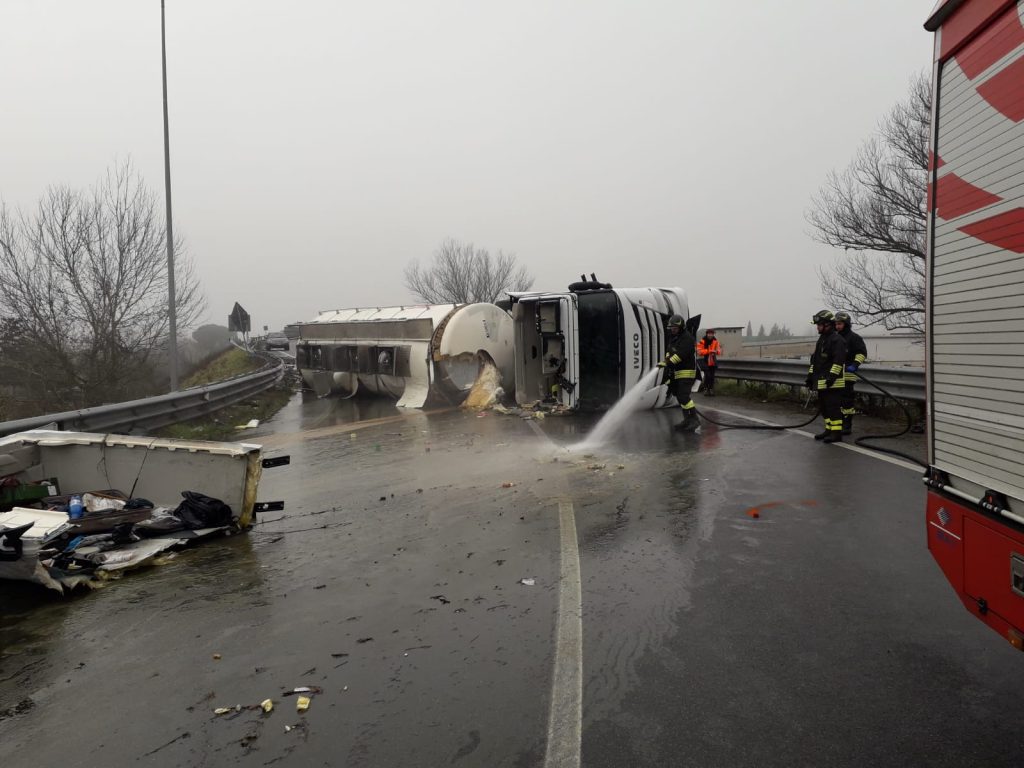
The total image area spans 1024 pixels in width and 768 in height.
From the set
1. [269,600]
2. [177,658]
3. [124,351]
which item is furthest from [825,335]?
[124,351]

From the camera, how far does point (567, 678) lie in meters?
2.92

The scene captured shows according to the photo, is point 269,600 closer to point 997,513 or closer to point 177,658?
point 177,658

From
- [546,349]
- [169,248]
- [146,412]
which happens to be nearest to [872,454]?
[546,349]

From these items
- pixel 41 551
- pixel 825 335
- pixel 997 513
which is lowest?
pixel 41 551

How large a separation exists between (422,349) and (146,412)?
20.0ft

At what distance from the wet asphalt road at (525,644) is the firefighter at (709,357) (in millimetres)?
8999

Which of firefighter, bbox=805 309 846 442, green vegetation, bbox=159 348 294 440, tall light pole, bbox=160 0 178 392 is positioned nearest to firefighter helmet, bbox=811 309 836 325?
firefighter, bbox=805 309 846 442

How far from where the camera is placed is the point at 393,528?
18.0 ft

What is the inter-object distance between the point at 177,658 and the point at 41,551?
1.79 m

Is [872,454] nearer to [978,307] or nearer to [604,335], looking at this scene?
[604,335]

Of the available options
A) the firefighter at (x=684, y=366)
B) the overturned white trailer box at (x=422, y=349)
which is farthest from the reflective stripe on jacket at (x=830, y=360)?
the overturned white trailer box at (x=422, y=349)

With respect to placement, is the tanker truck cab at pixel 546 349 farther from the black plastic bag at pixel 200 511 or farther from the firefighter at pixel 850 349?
the black plastic bag at pixel 200 511

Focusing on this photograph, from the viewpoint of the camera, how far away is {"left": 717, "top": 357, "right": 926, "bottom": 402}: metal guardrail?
9.30 m

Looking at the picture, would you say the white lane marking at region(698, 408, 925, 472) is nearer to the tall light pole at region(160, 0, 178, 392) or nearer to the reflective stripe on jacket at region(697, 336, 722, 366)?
the reflective stripe on jacket at region(697, 336, 722, 366)
